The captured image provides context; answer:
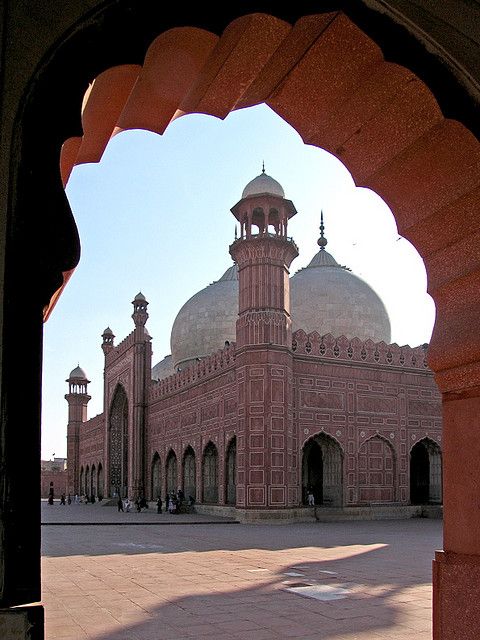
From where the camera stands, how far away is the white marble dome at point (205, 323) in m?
29.8

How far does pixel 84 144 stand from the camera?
10.3 ft

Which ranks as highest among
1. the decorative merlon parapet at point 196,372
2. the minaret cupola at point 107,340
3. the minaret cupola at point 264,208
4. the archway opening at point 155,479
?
the minaret cupola at point 264,208

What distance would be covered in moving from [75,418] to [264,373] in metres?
25.6

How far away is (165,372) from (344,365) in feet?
58.0

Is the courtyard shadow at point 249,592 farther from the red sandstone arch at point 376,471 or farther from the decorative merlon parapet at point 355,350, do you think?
the decorative merlon parapet at point 355,350

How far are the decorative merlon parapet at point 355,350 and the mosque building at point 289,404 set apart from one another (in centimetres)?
3

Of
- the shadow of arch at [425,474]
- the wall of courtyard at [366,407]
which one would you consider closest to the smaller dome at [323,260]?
the wall of courtyard at [366,407]

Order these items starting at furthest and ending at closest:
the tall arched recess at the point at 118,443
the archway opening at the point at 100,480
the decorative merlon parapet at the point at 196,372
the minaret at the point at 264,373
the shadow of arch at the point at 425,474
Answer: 1. the archway opening at the point at 100,480
2. the tall arched recess at the point at 118,443
3. the shadow of arch at the point at 425,474
4. the decorative merlon parapet at the point at 196,372
5. the minaret at the point at 264,373

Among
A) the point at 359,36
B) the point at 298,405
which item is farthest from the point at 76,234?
the point at 298,405

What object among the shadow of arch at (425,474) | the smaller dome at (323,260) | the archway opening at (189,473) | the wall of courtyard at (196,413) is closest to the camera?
the wall of courtyard at (196,413)

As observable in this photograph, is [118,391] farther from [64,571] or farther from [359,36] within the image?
[359,36]

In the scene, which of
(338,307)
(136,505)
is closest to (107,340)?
(136,505)

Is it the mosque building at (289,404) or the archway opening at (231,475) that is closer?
the mosque building at (289,404)

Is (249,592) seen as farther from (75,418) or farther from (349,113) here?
(75,418)
